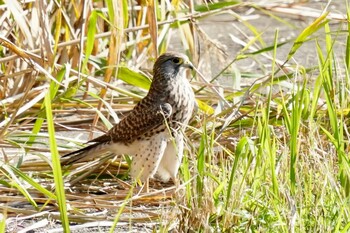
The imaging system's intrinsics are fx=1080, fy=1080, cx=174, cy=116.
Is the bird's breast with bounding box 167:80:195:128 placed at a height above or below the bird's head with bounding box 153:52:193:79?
below

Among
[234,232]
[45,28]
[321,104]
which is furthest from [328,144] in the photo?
[45,28]

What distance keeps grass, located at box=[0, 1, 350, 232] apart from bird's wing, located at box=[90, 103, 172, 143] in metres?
0.15

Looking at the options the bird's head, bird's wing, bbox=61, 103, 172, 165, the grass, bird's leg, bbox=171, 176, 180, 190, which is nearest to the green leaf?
the grass

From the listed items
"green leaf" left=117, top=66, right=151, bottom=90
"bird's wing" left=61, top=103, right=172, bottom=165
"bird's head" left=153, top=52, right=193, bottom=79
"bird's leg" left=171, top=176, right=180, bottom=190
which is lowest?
"bird's leg" left=171, top=176, right=180, bottom=190

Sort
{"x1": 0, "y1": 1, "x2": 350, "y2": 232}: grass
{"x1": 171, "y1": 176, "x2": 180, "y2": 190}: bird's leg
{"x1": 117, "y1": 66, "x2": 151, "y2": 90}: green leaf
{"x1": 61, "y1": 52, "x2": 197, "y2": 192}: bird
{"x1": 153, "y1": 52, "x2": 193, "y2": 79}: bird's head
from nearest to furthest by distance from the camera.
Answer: {"x1": 0, "y1": 1, "x2": 350, "y2": 232}: grass
{"x1": 171, "y1": 176, "x2": 180, "y2": 190}: bird's leg
{"x1": 61, "y1": 52, "x2": 197, "y2": 192}: bird
{"x1": 153, "y1": 52, "x2": 193, "y2": 79}: bird's head
{"x1": 117, "y1": 66, "x2": 151, "y2": 90}: green leaf

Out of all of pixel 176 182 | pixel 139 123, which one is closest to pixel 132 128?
pixel 139 123

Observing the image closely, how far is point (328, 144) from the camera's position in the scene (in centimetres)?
472

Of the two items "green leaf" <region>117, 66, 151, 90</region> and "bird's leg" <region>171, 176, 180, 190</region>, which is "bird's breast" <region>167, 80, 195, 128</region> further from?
"green leaf" <region>117, 66, 151, 90</region>

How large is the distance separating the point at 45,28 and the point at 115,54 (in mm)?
903

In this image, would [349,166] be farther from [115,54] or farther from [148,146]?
[115,54]

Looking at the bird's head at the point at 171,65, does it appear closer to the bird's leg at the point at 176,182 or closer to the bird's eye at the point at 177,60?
the bird's eye at the point at 177,60

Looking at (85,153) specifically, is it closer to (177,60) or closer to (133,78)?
(177,60)

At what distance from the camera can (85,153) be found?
16.7ft

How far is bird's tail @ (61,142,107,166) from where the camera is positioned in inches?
200
